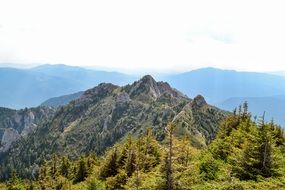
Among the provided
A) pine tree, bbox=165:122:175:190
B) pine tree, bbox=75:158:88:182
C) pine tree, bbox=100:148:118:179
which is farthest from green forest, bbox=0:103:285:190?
pine tree, bbox=75:158:88:182

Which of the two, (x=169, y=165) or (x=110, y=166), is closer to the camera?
(x=169, y=165)

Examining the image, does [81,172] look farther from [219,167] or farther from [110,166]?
[219,167]

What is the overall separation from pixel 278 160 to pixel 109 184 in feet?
74.8

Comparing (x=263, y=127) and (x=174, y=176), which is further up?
(x=263, y=127)

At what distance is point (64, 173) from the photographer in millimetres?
98688

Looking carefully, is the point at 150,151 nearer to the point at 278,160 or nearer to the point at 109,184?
the point at 109,184

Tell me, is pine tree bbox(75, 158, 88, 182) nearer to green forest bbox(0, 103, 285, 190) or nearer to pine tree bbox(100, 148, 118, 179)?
pine tree bbox(100, 148, 118, 179)

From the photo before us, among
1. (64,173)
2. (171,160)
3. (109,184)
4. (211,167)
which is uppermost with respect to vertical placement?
(171,160)

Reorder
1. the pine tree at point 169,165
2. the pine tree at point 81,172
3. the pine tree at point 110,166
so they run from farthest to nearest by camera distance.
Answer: the pine tree at point 81,172, the pine tree at point 110,166, the pine tree at point 169,165

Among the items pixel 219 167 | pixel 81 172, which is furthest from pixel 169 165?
pixel 81 172

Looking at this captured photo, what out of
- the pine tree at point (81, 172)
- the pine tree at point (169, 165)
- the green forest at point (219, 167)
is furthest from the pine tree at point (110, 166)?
the pine tree at point (169, 165)

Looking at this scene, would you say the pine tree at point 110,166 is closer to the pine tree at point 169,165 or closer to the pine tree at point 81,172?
the pine tree at point 81,172

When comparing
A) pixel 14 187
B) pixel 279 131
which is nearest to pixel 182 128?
pixel 14 187

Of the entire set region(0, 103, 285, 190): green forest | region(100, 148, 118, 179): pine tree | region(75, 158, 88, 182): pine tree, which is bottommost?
region(75, 158, 88, 182): pine tree
